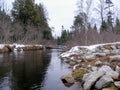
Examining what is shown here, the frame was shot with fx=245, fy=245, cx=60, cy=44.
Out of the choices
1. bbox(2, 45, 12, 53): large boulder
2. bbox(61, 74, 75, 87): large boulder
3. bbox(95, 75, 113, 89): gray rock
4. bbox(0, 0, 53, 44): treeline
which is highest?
bbox(0, 0, 53, 44): treeline

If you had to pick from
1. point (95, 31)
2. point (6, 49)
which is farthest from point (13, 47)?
point (95, 31)

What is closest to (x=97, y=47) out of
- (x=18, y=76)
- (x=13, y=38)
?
(x=18, y=76)

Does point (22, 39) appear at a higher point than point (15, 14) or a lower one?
lower

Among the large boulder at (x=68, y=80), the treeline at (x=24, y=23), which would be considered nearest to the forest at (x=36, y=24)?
the treeline at (x=24, y=23)

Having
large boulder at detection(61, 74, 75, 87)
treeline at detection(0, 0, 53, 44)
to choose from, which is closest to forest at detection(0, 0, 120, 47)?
treeline at detection(0, 0, 53, 44)

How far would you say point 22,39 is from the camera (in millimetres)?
59688

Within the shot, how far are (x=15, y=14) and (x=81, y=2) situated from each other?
26749 mm

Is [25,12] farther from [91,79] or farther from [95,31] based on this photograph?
[91,79]

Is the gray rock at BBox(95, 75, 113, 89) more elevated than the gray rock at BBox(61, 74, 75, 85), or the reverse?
the gray rock at BBox(95, 75, 113, 89)

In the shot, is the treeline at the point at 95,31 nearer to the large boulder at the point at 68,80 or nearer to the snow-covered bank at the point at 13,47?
the snow-covered bank at the point at 13,47

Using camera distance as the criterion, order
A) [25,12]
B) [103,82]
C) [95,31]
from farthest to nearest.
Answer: [25,12], [95,31], [103,82]

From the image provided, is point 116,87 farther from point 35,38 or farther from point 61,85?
point 35,38

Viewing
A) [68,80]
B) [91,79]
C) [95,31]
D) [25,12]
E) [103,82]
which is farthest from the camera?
[25,12]

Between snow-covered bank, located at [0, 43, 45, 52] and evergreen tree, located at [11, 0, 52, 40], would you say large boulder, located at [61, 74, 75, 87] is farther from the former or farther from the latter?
evergreen tree, located at [11, 0, 52, 40]
